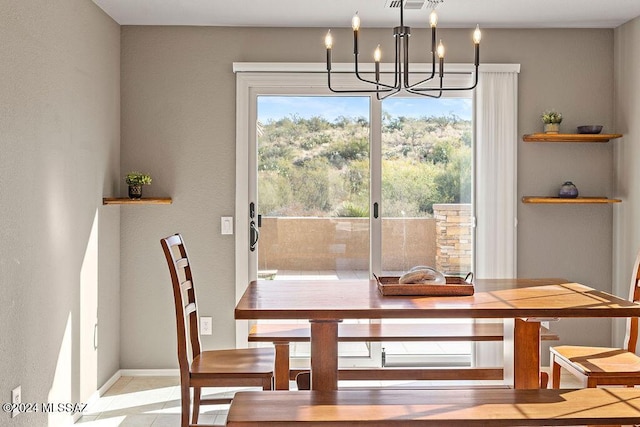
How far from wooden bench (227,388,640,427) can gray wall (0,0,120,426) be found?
4.02 feet

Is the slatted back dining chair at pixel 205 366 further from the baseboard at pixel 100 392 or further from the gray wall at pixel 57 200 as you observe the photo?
the baseboard at pixel 100 392

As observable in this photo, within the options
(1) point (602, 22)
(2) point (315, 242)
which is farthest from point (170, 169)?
(1) point (602, 22)

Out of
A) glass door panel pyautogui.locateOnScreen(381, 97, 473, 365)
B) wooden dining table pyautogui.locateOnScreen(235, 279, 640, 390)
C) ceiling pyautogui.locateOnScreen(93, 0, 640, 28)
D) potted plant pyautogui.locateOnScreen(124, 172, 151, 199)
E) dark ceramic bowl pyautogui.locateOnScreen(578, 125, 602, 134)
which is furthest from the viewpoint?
glass door panel pyautogui.locateOnScreen(381, 97, 473, 365)

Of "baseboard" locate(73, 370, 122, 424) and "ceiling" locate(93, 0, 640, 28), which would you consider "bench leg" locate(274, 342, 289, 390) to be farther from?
"ceiling" locate(93, 0, 640, 28)

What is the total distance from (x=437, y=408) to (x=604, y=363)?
3.94 ft

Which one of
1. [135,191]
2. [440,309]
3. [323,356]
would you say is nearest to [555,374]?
[440,309]

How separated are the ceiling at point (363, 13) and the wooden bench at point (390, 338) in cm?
204

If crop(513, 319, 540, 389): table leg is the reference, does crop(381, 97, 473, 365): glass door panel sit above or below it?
above

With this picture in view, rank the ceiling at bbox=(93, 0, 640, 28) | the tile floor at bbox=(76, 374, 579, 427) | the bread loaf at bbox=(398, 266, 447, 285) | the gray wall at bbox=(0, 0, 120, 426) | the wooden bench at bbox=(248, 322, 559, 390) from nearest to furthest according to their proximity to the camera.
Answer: the gray wall at bbox=(0, 0, 120, 426)
the bread loaf at bbox=(398, 266, 447, 285)
the wooden bench at bbox=(248, 322, 559, 390)
the tile floor at bbox=(76, 374, 579, 427)
the ceiling at bbox=(93, 0, 640, 28)

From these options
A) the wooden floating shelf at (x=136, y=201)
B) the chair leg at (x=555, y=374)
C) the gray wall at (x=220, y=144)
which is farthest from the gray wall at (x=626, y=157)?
the wooden floating shelf at (x=136, y=201)

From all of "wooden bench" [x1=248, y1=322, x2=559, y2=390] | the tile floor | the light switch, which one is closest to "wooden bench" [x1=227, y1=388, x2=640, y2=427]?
"wooden bench" [x1=248, y1=322, x2=559, y2=390]

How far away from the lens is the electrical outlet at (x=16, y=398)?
119 inches

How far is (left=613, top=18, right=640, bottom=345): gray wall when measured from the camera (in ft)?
15.1

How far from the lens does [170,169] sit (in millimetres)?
4816
